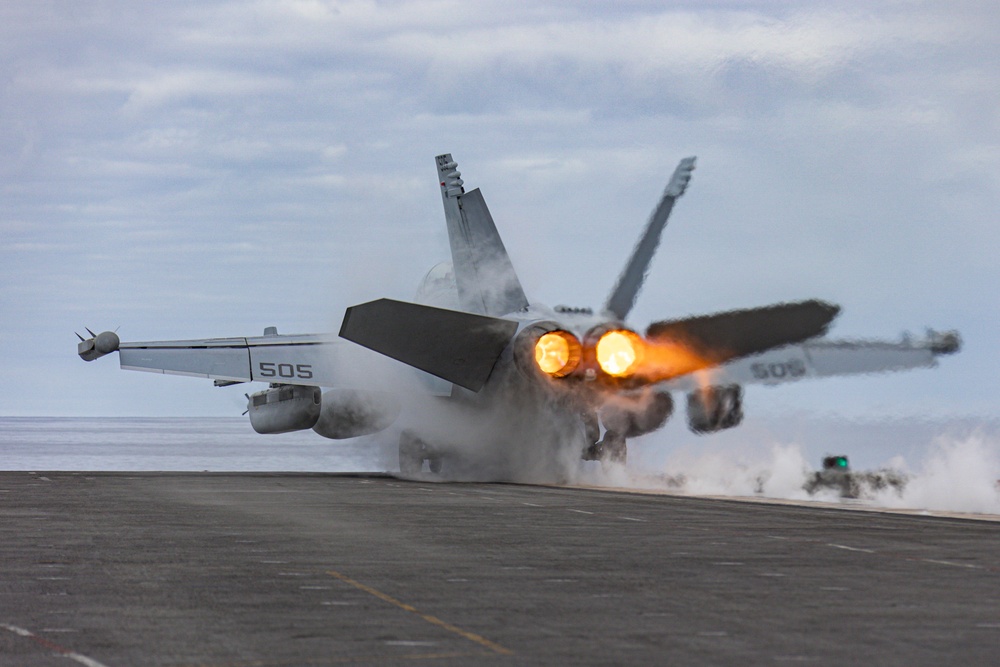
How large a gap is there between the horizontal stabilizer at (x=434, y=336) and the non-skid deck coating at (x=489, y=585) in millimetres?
5976

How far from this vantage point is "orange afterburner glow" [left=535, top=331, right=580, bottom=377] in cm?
3256

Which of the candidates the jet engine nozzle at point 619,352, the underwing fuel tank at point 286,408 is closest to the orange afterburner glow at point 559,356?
the jet engine nozzle at point 619,352

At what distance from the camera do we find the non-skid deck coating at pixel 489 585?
11062 mm

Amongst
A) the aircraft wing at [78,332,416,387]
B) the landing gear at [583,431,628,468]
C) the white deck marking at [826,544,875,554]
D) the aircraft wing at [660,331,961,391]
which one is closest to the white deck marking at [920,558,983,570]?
the white deck marking at [826,544,875,554]

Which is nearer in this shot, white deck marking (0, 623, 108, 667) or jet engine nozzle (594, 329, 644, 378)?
white deck marking (0, 623, 108, 667)

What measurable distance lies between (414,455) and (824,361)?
13.4m

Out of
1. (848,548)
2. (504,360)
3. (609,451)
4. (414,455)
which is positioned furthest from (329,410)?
(848,548)

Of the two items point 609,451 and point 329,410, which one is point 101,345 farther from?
point 609,451

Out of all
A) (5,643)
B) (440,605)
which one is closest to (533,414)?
(440,605)

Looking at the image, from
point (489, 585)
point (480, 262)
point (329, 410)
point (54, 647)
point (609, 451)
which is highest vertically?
point (480, 262)

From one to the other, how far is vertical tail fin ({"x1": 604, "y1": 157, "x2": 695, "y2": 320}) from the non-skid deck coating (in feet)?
29.2

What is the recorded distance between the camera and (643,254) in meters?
35.4

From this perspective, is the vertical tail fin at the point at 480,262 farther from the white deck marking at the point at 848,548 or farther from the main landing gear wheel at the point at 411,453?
the white deck marking at the point at 848,548

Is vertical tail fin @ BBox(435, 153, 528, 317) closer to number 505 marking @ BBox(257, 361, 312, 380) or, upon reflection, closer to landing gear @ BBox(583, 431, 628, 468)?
landing gear @ BBox(583, 431, 628, 468)
